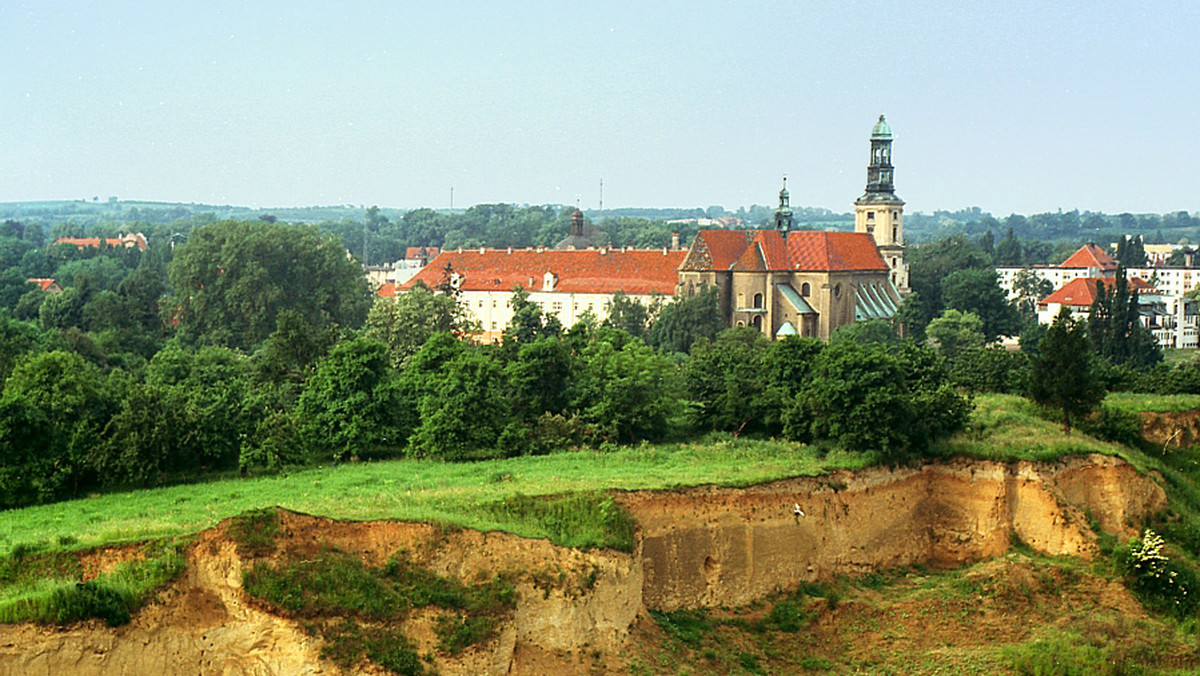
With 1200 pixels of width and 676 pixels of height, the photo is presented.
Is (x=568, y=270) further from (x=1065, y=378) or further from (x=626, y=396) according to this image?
(x=1065, y=378)

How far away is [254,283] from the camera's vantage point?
72.6 meters

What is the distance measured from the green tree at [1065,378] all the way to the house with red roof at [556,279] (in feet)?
155

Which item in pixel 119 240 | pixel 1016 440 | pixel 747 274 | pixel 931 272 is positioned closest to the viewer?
pixel 1016 440

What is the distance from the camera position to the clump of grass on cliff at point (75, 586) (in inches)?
866

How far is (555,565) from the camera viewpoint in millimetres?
26484

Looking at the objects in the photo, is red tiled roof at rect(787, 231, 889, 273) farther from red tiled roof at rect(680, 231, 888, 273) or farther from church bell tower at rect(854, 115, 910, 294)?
church bell tower at rect(854, 115, 910, 294)

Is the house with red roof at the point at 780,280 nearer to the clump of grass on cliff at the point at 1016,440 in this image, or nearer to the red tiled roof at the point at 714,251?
the red tiled roof at the point at 714,251

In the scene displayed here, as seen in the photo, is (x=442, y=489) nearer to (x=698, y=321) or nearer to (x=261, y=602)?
(x=261, y=602)

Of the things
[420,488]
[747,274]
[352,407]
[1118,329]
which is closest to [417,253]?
[747,274]

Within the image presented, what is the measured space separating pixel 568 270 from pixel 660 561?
2580 inches

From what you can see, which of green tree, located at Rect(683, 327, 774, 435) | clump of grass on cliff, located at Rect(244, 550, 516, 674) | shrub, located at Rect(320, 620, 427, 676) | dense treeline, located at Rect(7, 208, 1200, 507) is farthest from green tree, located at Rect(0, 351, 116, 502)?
green tree, located at Rect(683, 327, 774, 435)

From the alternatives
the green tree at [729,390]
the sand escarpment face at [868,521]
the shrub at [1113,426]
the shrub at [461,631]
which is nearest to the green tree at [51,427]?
the shrub at [461,631]

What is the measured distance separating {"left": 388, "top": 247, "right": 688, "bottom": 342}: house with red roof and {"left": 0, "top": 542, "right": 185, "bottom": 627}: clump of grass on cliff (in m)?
63.4

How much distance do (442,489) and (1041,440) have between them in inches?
680
